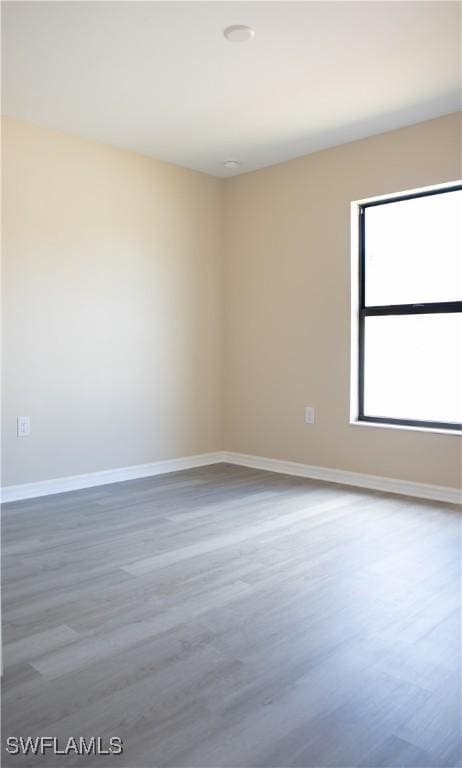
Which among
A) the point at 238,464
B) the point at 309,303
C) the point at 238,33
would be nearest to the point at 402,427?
the point at 309,303

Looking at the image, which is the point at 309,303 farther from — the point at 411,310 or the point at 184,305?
the point at 184,305

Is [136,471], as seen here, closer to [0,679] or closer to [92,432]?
[92,432]

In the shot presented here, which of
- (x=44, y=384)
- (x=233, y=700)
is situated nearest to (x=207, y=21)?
(x=44, y=384)

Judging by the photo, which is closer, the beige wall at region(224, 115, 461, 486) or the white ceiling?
the white ceiling

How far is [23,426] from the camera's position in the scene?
3.61 metres

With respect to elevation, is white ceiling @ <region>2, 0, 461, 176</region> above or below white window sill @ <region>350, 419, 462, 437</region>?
above

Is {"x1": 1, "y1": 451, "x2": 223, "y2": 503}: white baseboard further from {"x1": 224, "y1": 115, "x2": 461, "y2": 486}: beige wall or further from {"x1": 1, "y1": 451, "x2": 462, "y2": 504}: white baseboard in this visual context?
{"x1": 224, "y1": 115, "x2": 461, "y2": 486}: beige wall

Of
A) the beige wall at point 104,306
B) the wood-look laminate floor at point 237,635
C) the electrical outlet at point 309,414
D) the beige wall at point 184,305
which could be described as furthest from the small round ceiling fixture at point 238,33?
the electrical outlet at point 309,414

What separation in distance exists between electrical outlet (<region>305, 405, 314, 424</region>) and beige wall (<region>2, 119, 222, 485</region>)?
930 millimetres

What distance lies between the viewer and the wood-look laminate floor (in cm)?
135

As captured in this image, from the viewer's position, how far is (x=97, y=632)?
1855mm

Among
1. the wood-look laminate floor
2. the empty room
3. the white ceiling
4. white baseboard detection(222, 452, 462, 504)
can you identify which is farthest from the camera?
white baseboard detection(222, 452, 462, 504)

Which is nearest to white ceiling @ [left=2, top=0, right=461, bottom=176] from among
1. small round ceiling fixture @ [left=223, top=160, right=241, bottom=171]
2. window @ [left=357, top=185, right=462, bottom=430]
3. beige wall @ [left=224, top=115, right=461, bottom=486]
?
beige wall @ [left=224, top=115, right=461, bottom=486]

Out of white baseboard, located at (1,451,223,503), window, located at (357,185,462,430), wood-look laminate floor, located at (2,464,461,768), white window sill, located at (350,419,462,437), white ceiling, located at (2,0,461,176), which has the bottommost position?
wood-look laminate floor, located at (2,464,461,768)
